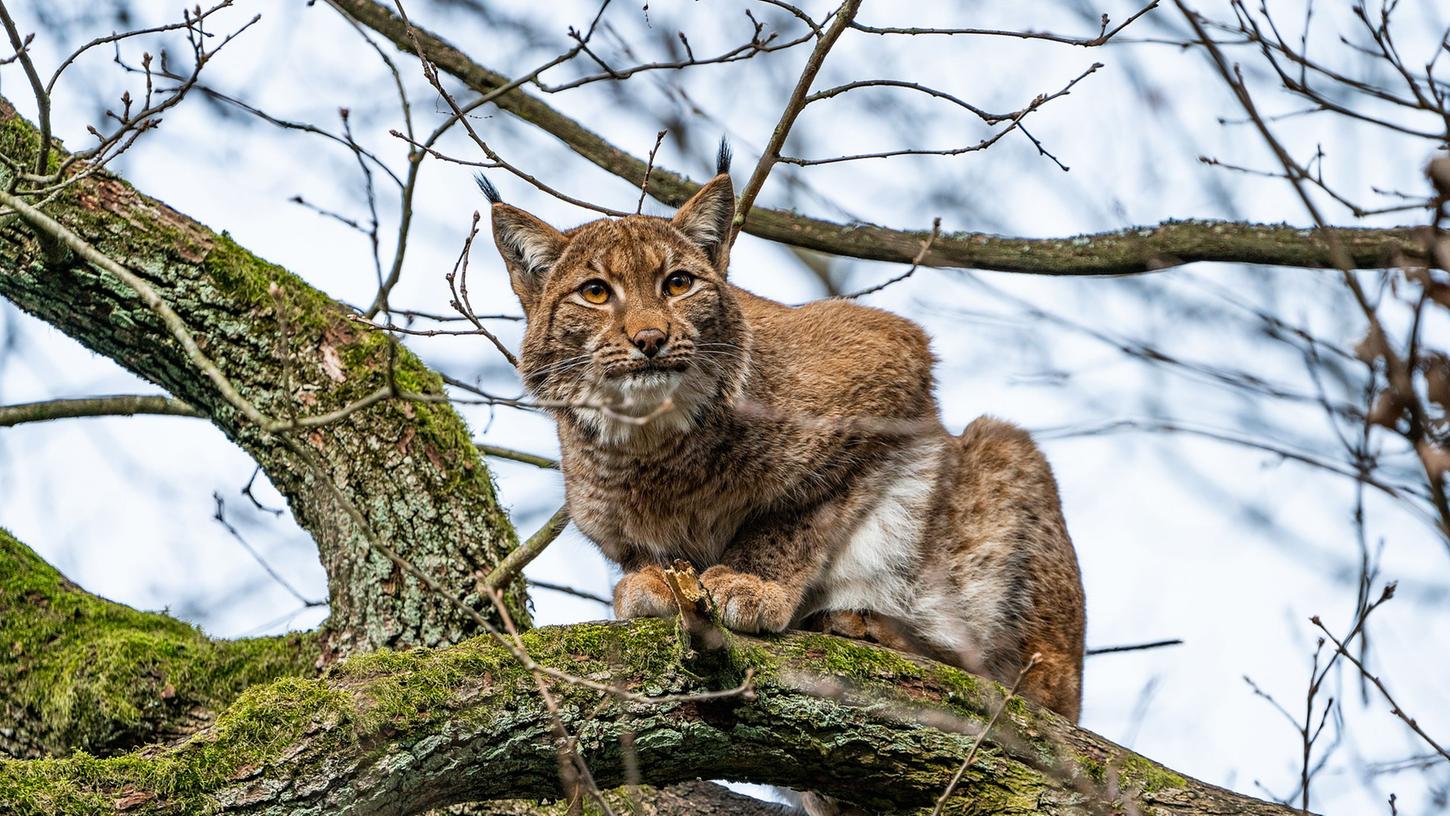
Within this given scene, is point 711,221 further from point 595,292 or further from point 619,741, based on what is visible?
point 619,741

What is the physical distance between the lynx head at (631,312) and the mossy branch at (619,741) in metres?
0.98

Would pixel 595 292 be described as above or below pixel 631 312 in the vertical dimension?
above

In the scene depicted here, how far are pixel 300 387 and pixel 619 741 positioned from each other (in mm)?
2425

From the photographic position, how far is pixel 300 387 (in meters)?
5.57

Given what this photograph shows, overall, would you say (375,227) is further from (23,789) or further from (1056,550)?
(1056,550)

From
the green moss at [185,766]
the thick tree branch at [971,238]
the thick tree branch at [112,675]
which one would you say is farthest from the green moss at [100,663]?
the thick tree branch at [971,238]

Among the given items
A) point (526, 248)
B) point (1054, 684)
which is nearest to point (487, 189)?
point (526, 248)

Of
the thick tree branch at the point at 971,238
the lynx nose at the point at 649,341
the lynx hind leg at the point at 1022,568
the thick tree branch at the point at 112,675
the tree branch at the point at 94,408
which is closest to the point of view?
the lynx nose at the point at 649,341

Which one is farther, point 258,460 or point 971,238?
point 971,238

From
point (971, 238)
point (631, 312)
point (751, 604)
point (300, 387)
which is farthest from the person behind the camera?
point (971, 238)

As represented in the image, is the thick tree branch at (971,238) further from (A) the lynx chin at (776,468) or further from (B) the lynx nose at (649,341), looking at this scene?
(B) the lynx nose at (649,341)

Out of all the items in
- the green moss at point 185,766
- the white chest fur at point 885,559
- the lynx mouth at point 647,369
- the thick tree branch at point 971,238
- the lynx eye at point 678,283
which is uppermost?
the thick tree branch at point 971,238

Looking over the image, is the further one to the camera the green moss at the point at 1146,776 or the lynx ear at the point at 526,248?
the lynx ear at the point at 526,248

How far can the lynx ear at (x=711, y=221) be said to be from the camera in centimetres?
532
